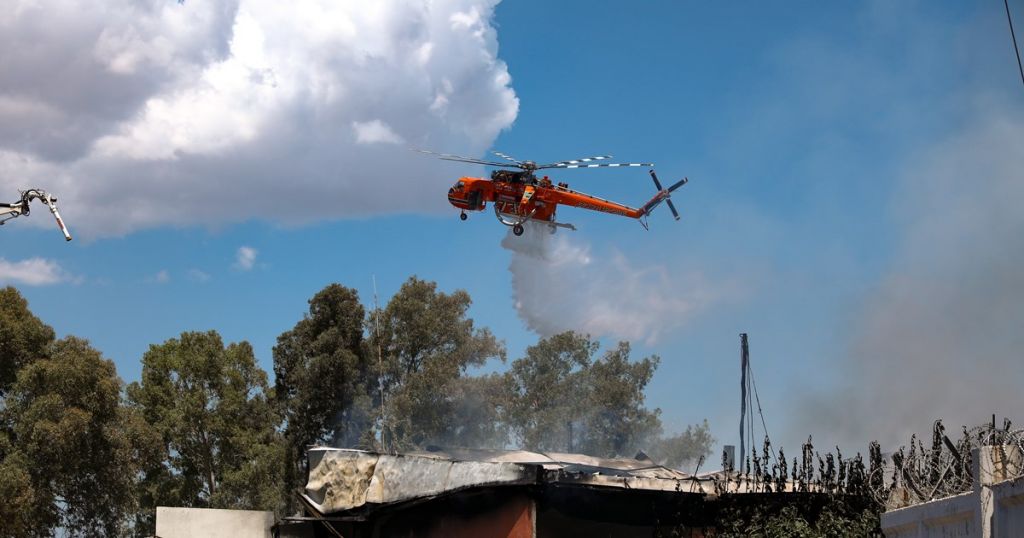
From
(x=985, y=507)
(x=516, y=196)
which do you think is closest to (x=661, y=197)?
(x=516, y=196)

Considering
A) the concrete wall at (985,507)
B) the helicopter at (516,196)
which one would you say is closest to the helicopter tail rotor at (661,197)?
the helicopter at (516,196)

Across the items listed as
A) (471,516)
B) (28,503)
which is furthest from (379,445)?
(471,516)

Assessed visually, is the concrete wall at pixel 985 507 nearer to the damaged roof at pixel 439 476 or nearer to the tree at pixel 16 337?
the damaged roof at pixel 439 476

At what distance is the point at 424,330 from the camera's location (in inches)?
2174

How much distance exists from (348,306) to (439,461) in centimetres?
3190

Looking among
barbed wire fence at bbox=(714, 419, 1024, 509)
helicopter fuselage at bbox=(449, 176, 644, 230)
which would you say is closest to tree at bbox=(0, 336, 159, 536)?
helicopter fuselage at bbox=(449, 176, 644, 230)

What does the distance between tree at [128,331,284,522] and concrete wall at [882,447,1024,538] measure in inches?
1608

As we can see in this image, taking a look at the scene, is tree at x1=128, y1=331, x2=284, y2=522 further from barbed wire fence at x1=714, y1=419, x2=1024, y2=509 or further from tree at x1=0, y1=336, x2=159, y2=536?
barbed wire fence at x1=714, y1=419, x2=1024, y2=509

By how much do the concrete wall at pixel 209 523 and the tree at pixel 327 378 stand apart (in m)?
26.2

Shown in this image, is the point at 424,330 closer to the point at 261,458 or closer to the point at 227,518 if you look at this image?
the point at 261,458

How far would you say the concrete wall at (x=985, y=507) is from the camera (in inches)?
519

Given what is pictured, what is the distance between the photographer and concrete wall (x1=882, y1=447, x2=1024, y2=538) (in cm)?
1317

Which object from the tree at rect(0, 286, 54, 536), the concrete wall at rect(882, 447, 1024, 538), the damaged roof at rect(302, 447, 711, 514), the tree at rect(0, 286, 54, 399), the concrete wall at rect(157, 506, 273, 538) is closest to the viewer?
the concrete wall at rect(882, 447, 1024, 538)

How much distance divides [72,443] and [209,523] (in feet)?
64.3
